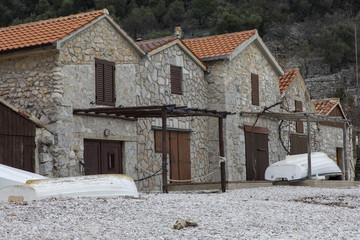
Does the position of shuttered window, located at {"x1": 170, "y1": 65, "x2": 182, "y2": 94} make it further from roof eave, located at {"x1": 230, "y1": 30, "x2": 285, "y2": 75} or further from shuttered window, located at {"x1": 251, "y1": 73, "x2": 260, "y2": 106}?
shuttered window, located at {"x1": 251, "y1": 73, "x2": 260, "y2": 106}

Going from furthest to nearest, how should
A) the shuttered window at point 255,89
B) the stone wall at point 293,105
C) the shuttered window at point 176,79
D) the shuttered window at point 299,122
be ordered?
the shuttered window at point 299,122
the stone wall at point 293,105
the shuttered window at point 255,89
the shuttered window at point 176,79

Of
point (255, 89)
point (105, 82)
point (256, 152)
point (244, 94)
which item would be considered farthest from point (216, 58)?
point (105, 82)

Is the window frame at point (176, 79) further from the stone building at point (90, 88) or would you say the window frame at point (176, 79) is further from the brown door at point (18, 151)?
the brown door at point (18, 151)

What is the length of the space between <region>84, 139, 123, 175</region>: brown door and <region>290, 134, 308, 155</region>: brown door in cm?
1050

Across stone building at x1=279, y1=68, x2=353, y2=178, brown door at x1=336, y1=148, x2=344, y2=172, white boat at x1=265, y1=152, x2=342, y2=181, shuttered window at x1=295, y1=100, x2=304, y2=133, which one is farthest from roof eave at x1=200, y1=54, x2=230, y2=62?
brown door at x1=336, y1=148, x2=344, y2=172

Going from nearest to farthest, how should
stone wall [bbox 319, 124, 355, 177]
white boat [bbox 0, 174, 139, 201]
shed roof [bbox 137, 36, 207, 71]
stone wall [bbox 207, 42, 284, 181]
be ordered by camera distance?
white boat [bbox 0, 174, 139, 201] < shed roof [bbox 137, 36, 207, 71] < stone wall [bbox 207, 42, 284, 181] < stone wall [bbox 319, 124, 355, 177]

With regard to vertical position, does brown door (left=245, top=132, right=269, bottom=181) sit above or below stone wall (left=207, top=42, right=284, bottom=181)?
below

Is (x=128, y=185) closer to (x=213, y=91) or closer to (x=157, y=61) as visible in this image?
(x=157, y=61)

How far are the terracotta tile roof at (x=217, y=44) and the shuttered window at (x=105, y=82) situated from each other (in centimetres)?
514

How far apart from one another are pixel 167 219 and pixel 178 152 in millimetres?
10408

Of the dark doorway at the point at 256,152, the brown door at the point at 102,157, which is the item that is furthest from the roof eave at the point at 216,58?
the brown door at the point at 102,157

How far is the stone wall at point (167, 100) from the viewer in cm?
1758

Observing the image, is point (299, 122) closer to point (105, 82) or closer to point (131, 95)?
point (131, 95)

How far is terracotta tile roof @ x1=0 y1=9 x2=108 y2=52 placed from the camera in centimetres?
1508
